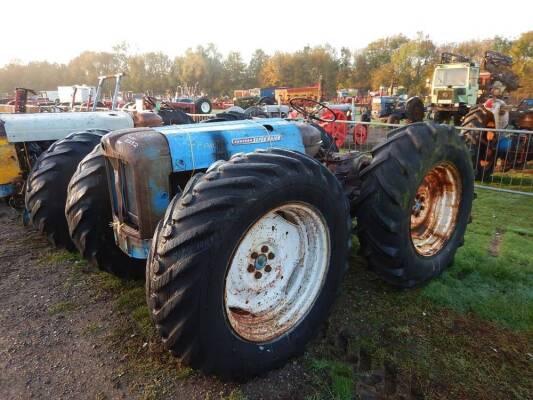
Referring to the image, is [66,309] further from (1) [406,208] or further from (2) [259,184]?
(1) [406,208]

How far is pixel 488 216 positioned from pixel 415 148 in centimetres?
319

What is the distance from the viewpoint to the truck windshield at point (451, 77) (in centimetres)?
1453

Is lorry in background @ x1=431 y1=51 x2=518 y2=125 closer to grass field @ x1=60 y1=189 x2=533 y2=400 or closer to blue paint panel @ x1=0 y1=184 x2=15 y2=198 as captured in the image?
grass field @ x1=60 y1=189 x2=533 y2=400

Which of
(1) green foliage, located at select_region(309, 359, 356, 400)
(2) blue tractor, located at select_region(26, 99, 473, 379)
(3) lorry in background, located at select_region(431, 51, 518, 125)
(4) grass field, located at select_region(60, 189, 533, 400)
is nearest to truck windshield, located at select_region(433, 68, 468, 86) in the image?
(3) lorry in background, located at select_region(431, 51, 518, 125)

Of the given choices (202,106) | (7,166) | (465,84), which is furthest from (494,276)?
(202,106)

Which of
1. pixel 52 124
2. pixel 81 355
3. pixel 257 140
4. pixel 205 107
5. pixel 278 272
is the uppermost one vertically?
pixel 257 140

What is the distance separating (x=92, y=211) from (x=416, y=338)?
2504 millimetres

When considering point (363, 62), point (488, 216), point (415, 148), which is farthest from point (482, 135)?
point (363, 62)

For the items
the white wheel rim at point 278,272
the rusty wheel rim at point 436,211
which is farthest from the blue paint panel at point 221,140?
Result: the rusty wheel rim at point 436,211

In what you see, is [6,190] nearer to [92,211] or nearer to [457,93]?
[92,211]

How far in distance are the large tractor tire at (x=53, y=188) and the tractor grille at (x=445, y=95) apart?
1389 cm

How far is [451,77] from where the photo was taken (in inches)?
587

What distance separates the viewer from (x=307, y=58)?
63594 millimetres

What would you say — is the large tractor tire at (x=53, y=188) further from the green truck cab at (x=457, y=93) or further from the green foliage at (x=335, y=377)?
the green truck cab at (x=457, y=93)
